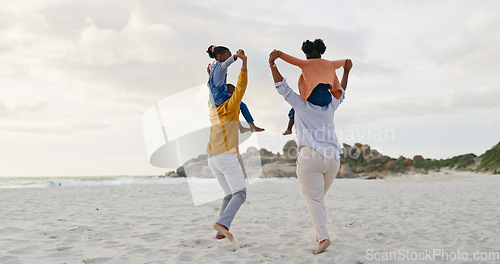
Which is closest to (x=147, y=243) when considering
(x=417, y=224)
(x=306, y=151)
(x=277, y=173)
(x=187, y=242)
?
(x=187, y=242)

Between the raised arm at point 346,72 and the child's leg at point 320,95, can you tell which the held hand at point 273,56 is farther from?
the raised arm at point 346,72

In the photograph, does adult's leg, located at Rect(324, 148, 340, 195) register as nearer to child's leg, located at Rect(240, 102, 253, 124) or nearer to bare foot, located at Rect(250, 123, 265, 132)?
bare foot, located at Rect(250, 123, 265, 132)

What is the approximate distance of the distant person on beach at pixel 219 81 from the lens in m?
4.15

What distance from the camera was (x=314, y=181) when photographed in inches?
147

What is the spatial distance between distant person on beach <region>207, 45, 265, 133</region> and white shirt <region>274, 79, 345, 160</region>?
27.5 inches

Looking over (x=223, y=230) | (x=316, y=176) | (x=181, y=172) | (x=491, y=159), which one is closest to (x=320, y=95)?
(x=316, y=176)

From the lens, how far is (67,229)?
17.4 ft

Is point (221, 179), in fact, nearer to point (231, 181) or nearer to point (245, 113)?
point (231, 181)

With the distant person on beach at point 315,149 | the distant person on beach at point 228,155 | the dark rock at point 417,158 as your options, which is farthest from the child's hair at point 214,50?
the dark rock at point 417,158

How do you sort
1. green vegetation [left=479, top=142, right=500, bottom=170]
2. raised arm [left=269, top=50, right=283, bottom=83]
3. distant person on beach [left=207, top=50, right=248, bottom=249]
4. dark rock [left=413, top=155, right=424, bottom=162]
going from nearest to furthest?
raised arm [left=269, top=50, right=283, bottom=83], distant person on beach [left=207, top=50, right=248, bottom=249], green vegetation [left=479, top=142, right=500, bottom=170], dark rock [left=413, top=155, right=424, bottom=162]

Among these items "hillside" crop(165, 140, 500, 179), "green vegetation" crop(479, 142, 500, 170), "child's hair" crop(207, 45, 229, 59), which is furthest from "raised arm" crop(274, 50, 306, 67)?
"green vegetation" crop(479, 142, 500, 170)

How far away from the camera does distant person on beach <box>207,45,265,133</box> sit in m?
4.15

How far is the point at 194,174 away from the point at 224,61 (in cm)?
2266

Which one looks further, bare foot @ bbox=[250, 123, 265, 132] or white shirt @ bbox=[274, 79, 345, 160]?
bare foot @ bbox=[250, 123, 265, 132]
